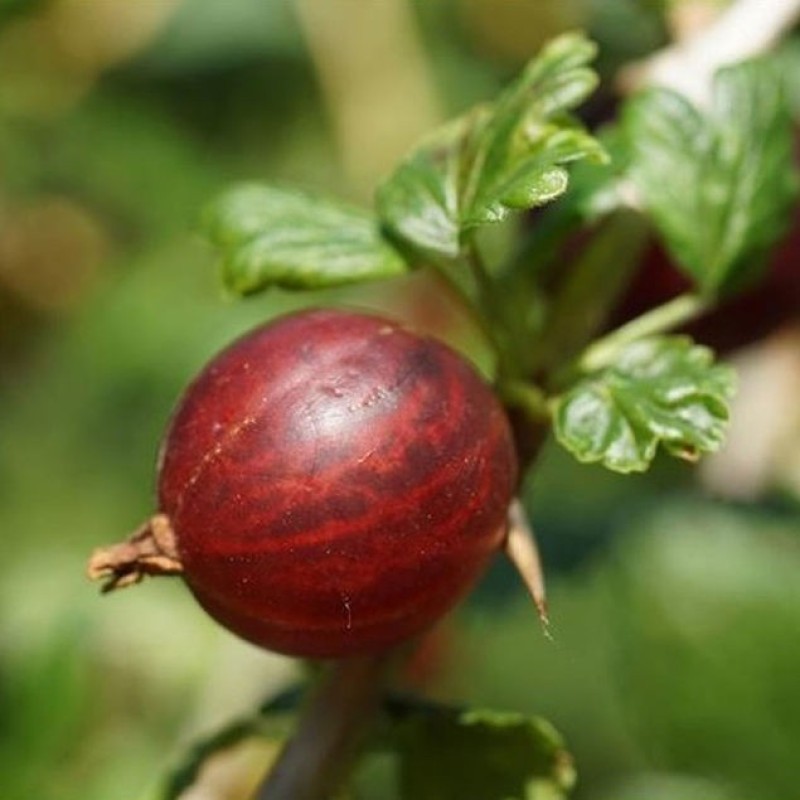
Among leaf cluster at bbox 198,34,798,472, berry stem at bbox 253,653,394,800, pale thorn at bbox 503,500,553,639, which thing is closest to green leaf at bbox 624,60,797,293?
leaf cluster at bbox 198,34,798,472

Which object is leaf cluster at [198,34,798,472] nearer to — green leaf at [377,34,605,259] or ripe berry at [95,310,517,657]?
green leaf at [377,34,605,259]

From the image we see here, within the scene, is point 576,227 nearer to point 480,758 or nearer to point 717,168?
point 717,168

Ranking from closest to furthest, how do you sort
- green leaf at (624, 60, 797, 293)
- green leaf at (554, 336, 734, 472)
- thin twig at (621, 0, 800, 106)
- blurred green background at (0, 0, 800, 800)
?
green leaf at (554, 336, 734, 472)
green leaf at (624, 60, 797, 293)
thin twig at (621, 0, 800, 106)
blurred green background at (0, 0, 800, 800)

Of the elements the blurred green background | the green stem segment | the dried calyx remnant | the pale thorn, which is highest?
the dried calyx remnant

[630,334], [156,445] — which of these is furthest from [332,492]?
[156,445]

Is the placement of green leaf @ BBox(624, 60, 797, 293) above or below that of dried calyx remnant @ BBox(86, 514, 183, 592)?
below

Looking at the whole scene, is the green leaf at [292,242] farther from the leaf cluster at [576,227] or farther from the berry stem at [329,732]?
the berry stem at [329,732]

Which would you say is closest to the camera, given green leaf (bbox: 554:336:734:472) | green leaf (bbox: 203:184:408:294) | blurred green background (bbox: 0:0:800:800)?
green leaf (bbox: 554:336:734:472)
